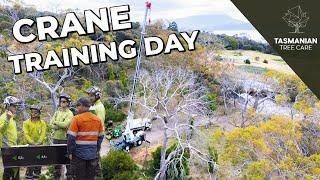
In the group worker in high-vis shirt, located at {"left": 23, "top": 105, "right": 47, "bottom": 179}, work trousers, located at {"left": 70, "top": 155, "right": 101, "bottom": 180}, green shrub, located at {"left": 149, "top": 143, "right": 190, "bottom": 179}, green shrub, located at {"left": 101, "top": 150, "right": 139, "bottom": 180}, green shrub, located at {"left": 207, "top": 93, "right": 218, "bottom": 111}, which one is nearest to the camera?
work trousers, located at {"left": 70, "top": 155, "right": 101, "bottom": 180}

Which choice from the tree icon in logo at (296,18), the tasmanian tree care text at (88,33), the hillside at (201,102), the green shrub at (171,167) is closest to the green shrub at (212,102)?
the hillside at (201,102)

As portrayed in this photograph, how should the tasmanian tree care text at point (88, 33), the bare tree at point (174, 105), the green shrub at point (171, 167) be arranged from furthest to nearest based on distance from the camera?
the bare tree at point (174, 105)
the green shrub at point (171, 167)
the tasmanian tree care text at point (88, 33)

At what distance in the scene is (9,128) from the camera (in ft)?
14.3

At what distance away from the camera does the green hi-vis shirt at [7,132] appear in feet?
14.1

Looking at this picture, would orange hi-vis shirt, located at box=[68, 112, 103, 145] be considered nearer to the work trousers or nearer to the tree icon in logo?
the work trousers

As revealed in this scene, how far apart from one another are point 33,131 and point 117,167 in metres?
4.43

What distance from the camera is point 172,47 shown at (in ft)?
23.1

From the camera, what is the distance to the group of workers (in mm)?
3977

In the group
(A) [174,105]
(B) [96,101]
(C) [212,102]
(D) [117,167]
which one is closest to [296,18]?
(B) [96,101]

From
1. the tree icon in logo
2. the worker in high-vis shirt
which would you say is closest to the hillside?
the tree icon in logo

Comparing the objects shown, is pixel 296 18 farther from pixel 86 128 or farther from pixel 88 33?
pixel 86 128

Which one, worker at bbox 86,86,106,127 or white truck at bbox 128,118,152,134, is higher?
worker at bbox 86,86,106,127

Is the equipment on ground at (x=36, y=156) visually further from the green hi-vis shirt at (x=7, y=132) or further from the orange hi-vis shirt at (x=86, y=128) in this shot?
the orange hi-vis shirt at (x=86, y=128)

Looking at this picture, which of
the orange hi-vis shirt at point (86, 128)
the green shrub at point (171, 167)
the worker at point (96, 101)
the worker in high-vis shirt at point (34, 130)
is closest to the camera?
the orange hi-vis shirt at point (86, 128)
